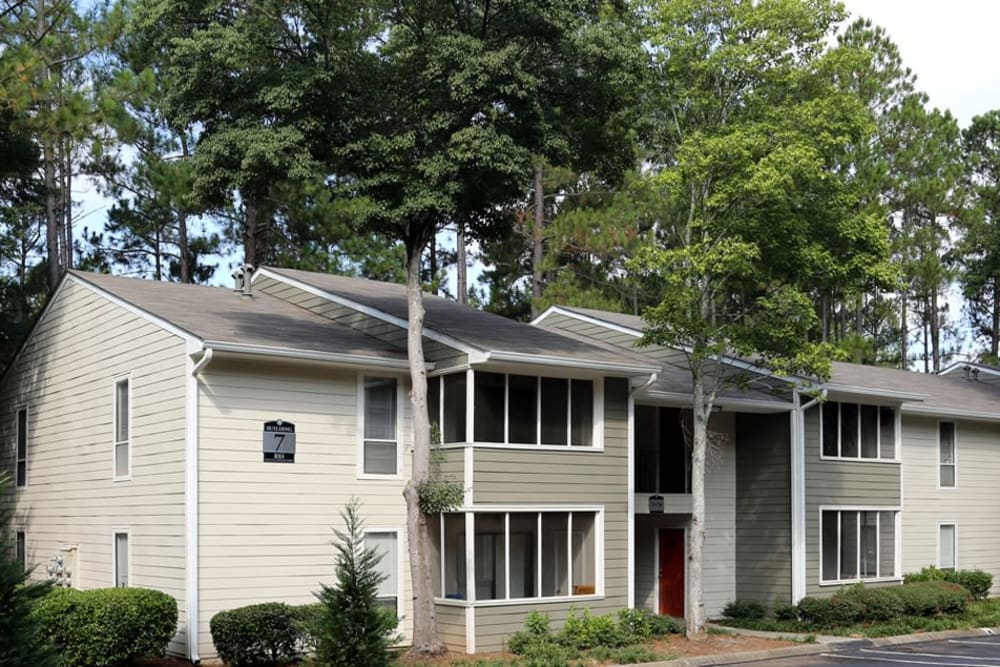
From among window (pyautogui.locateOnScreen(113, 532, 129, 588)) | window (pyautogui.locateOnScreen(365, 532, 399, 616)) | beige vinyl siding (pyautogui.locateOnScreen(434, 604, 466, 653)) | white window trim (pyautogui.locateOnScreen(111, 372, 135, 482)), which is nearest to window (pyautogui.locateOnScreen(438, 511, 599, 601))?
beige vinyl siding (pyautogui.locateOnScreen(434, 604, 466, 653))

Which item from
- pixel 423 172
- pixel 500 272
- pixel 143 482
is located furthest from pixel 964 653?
pixel 500 272

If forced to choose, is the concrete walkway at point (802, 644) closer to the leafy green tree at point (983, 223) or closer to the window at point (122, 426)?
the window at point (122, 426)

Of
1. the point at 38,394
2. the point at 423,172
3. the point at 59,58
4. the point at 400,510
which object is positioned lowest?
the point at 400,510

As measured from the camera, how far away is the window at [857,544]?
2659cm

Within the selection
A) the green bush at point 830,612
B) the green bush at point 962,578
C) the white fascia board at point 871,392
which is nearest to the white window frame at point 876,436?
the white fascia board at point 871,392

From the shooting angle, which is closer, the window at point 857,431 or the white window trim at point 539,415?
the white window trim at point 539,415

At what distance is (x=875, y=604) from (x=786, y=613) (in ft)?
5.77

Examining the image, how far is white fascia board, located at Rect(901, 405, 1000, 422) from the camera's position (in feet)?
96.5

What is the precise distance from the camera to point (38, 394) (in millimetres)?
24891

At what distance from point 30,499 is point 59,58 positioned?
8715mm

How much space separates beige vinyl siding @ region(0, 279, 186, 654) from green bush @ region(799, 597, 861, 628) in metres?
12.5

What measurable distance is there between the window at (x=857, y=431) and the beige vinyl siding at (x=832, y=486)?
24cm

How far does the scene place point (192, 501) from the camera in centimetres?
1866

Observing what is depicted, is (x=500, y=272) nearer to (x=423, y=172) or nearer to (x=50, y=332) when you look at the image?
(x=50, y=332)
